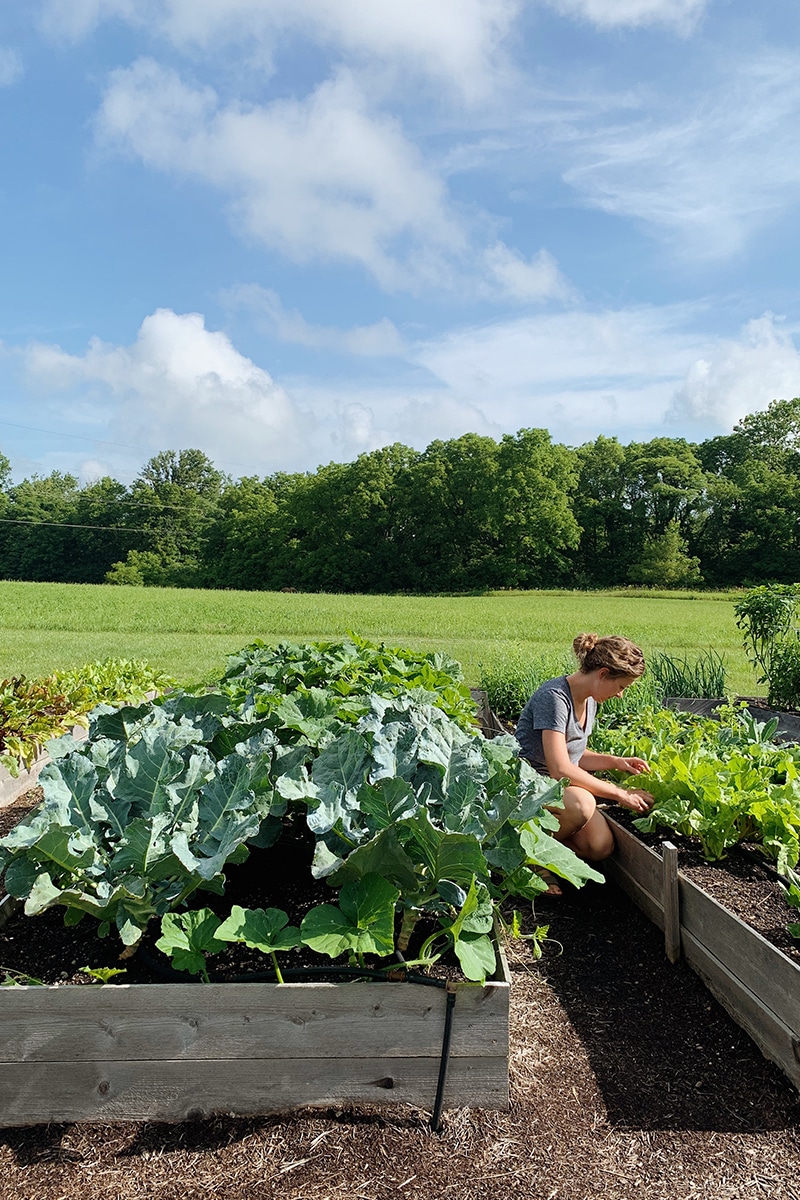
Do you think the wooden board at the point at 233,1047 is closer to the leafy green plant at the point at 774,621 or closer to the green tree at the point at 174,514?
the leafy green plant at the point at 774,621

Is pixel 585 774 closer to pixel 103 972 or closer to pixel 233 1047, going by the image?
pixel 233 1047

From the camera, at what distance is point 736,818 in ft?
11.1

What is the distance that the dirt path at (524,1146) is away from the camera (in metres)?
1.98

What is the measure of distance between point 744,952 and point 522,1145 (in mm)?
1007

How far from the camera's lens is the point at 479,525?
191ft

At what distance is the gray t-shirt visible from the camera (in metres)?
3.96

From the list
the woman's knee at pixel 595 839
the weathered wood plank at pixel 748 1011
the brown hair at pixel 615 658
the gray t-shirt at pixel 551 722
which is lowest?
the weathered wood plank at pixel 748 1011

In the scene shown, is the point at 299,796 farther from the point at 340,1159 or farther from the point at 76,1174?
the point at 76,1174

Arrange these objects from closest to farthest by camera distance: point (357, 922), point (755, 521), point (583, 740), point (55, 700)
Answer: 1. point (357, 922)
2. point (583, 740)
3. point (55, 700)
4. point (755, 521)

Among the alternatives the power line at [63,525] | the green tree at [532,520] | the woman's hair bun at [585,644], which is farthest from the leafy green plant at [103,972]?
the power line at [63,525]

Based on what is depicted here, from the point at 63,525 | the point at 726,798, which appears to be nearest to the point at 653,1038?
the point at 726,798

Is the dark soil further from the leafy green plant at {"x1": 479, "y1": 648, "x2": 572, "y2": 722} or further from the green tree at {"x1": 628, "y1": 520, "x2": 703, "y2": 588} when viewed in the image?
the green tree at {"x1": 628, "y1": 520, "x2": 703, "y2": 588}

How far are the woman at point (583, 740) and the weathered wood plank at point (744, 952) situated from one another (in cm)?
67

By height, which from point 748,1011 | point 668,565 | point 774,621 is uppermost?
point 668,565
